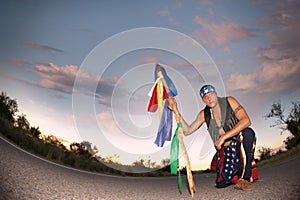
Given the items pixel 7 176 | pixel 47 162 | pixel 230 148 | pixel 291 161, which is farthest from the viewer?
pixel 291 161

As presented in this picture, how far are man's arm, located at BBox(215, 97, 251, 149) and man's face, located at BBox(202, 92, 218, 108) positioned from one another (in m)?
0.07

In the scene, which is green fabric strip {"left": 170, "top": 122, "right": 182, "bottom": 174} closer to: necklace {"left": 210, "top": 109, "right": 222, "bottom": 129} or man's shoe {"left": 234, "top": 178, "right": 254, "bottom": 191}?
necklace {"left": 210, "top": 109, "right": 222, "bottom": 129}

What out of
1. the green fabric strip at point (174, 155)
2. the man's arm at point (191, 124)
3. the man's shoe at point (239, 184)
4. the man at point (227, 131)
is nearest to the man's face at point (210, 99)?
the man at point (227, 131)

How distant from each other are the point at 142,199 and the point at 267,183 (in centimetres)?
61

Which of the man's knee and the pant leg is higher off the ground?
the man's knee

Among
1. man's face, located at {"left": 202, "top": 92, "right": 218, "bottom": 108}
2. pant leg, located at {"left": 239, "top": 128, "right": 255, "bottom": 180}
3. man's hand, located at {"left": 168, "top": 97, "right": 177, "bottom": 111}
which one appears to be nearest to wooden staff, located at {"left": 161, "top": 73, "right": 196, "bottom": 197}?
man's hand, located at {"left": 168, "top": 97, "right": 177, "bottom": 111}

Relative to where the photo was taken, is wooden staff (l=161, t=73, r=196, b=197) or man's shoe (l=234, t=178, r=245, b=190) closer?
wooden staff (l=161, t=73, r=196, b=197)

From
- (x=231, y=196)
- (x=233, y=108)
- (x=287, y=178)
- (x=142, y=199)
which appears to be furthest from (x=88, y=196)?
(x=287, y=178)

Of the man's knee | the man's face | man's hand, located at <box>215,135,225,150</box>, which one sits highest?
the man's face

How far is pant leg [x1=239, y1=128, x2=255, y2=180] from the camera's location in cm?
118

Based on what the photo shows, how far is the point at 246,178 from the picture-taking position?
119 centimetres

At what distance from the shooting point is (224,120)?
1.19 metres

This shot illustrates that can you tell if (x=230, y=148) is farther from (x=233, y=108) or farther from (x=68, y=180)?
(x=68, y=180)

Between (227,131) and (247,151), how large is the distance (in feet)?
0.42
